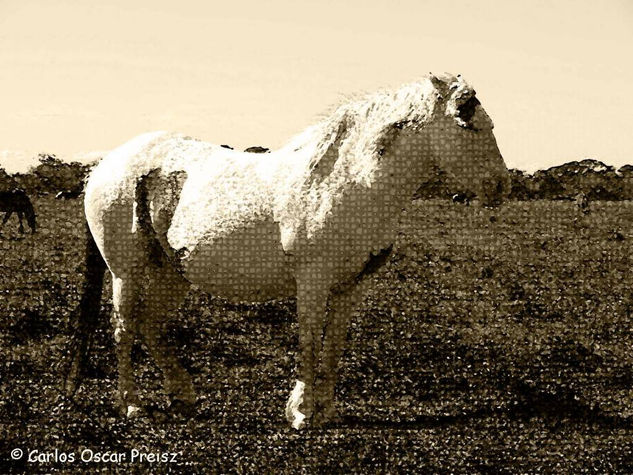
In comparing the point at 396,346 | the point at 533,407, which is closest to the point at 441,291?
the point at 396,346

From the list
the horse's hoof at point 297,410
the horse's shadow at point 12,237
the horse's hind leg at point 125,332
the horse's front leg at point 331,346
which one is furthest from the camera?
the horse's shadow at point 12,237

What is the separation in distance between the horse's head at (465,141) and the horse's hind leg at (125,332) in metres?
2.04

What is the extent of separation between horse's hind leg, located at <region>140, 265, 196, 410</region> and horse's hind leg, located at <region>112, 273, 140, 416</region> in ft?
0.34

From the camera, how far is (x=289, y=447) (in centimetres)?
464

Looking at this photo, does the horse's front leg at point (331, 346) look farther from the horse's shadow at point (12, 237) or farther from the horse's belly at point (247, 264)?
the horse's shadow at point (12, 237)

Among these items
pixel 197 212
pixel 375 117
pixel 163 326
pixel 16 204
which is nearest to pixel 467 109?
pixel 375 117

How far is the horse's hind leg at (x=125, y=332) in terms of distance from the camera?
5398 mm

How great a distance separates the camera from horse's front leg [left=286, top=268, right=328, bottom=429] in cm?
473

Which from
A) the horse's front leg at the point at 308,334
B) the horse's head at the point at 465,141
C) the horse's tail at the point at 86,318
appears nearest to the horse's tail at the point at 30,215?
the horse's tail at the point at 86,318

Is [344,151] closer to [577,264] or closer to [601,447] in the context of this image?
[601,447]

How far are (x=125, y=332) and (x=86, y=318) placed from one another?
40cm

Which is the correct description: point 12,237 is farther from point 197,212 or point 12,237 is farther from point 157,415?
point 197,212

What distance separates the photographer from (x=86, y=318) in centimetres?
570

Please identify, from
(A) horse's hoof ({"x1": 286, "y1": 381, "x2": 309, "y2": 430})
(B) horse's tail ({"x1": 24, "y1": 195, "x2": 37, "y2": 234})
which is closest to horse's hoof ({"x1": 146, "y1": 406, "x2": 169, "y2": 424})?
(A) horse's hoof ({"x1": 286, "y1": 381, "x2": 309, "y2": 430})
